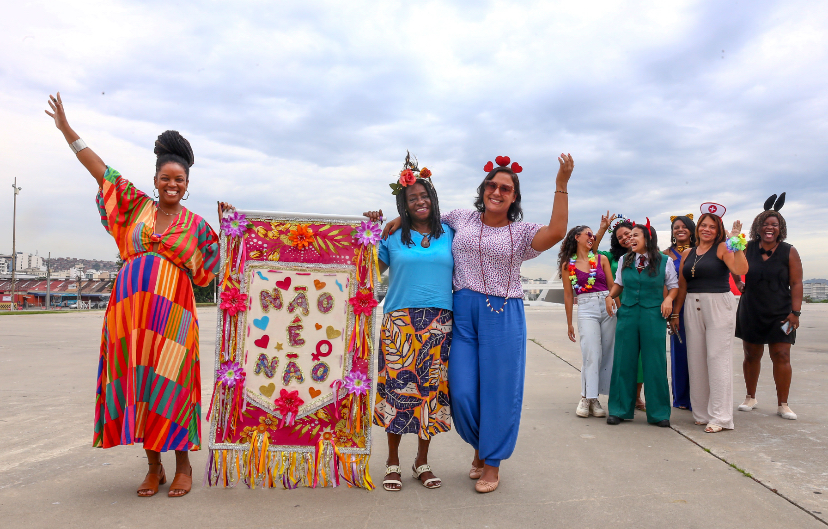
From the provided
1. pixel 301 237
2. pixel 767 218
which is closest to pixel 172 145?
pixel 301 237

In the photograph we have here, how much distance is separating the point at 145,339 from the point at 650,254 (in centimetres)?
410

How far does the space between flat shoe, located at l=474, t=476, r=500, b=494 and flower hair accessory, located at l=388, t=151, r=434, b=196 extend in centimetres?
181

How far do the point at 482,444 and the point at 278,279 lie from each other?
161cm

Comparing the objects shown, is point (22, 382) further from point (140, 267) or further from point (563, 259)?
point (563, 259)

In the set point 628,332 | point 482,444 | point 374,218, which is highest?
point 374,218

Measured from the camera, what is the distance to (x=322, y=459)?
336 centimetres

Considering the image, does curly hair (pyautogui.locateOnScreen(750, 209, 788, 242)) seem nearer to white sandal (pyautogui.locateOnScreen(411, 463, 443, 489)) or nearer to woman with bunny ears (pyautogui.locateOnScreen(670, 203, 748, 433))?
woman with bunny ears (pyautogui.locateOnScreen(670, 203, 748, 433))

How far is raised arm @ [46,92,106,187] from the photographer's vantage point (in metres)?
3.20

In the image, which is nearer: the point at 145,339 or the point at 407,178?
the point at 145,339

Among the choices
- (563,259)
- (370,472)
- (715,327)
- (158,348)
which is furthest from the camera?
(563,259)

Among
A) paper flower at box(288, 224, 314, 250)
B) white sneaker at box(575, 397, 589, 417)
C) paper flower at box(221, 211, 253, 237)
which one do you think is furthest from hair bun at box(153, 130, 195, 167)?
white sneaker at box(575, 397, 589, 417)

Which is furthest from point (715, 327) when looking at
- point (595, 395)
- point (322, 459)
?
point (322, 459)

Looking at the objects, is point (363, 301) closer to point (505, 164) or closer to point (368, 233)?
point (368, 233)

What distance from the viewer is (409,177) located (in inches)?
137
